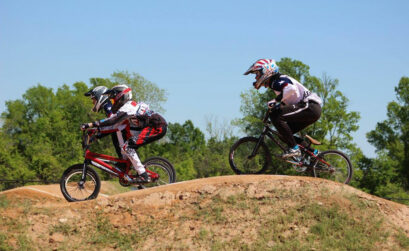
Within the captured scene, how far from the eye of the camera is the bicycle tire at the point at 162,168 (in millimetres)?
11898

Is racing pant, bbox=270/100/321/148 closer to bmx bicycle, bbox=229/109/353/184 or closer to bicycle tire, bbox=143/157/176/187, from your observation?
bmx bicycle, bbox=229/109/353/184

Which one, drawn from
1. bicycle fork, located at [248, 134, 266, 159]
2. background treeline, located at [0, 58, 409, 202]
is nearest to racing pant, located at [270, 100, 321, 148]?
bicycle fork, located at [248, 134, 266, 159]

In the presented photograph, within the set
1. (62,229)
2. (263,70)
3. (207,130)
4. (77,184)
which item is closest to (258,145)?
(263,70)

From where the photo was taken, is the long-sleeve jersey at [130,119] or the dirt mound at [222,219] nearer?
the dirt mound at [222,219]

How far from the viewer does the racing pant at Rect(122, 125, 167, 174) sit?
1163 cm

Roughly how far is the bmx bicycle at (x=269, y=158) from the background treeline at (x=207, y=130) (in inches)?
1132

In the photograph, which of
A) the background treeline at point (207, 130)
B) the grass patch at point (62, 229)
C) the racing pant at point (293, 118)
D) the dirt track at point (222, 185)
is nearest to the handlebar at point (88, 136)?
the dirt track at point (222, 185)

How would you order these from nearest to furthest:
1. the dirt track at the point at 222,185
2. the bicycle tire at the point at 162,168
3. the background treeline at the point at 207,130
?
the dirt track at the point at 222,185 < the bicycle tire at the point at 162,168 < the background treeline at the point at 207,130

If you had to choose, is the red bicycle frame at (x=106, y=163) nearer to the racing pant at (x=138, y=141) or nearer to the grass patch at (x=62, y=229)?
the racing pant at (x=138, y=141)

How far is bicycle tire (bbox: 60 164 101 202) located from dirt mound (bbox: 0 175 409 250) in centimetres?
30

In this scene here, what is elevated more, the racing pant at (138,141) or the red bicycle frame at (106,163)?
the racing pant at (138,141)

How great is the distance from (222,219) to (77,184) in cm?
386

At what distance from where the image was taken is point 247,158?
12.0m

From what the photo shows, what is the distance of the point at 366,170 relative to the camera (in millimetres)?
49344
